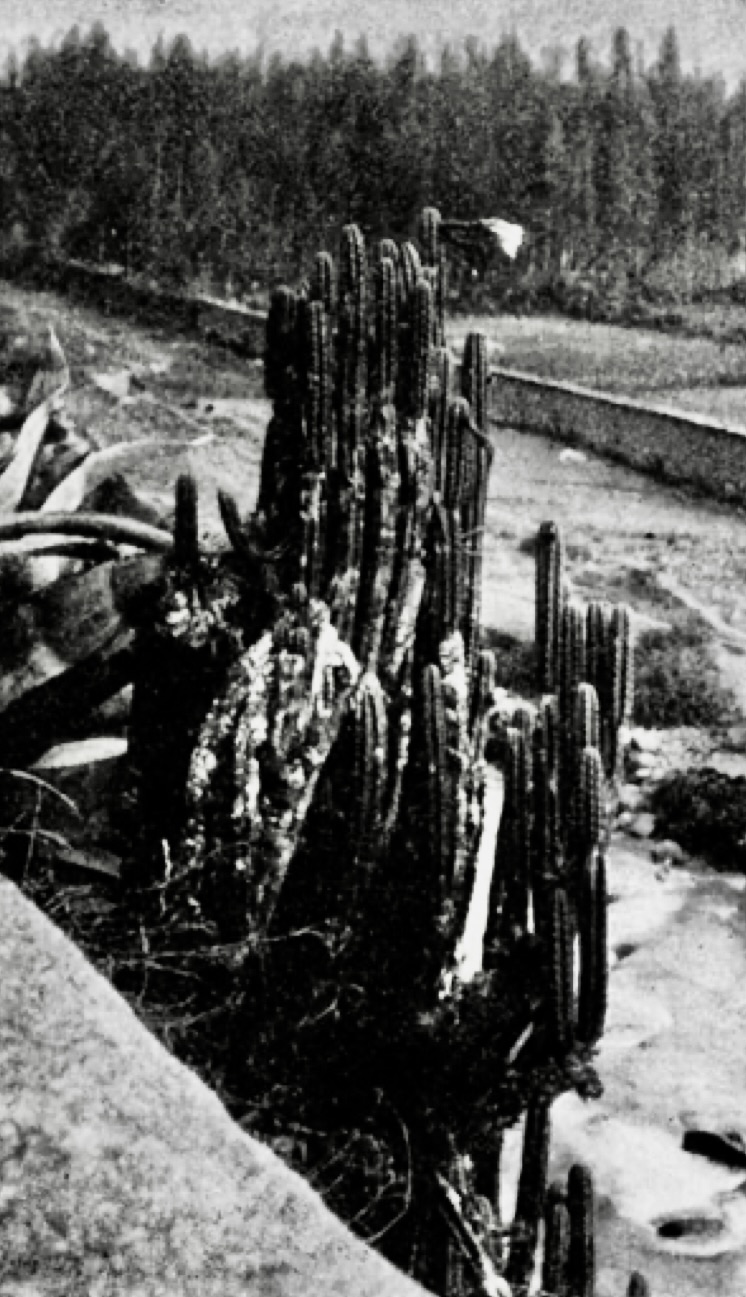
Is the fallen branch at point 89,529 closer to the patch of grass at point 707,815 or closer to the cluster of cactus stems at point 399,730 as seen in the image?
the cluster of cactus stems at point 399,730

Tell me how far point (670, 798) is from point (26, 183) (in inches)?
649

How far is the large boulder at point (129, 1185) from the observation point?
394 centimetres

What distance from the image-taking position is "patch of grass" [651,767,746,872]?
1781 cm

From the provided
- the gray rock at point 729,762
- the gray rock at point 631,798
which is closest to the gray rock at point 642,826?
the gray rock at point 631,798

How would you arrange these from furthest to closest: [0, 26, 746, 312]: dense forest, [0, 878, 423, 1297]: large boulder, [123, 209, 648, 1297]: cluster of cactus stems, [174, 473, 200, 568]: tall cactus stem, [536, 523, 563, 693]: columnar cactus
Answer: [0, 26, 746, 312]: dense forest, [174, 473, 200, 568]: tall cactus stem, [536, 523, 563, 693]: columnar cactus, [123, 209, 648, 1297]: cluster of cactus stems, [0, 878, 423, 1297]: large boulder

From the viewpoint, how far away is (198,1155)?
4.17 meters

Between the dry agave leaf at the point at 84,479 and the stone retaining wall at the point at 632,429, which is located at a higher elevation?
the dry agave leaf at the point at 84,479

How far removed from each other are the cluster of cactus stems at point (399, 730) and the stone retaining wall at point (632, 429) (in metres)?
16.4

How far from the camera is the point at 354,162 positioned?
101 feet

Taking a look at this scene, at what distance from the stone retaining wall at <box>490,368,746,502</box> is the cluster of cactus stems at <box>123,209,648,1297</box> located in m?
16.4

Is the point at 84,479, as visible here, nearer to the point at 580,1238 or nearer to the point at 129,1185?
the point at 580,1238

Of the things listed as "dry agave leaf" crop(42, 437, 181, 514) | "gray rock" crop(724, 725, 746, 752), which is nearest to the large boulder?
"dry agave leaf" crop(42, 437, 181, 514)

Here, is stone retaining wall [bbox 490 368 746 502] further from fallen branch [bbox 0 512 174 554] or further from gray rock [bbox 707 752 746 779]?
fallen branch [bbox 0 512 174 554]

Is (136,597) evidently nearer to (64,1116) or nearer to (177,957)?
(177,957)
